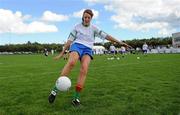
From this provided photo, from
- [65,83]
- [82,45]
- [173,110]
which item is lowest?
[173,110]

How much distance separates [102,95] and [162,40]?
157013mm

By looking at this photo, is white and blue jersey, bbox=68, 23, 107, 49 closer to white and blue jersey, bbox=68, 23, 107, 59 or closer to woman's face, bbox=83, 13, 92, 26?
white and blue jersey, bbox=68, 23, 107, 59

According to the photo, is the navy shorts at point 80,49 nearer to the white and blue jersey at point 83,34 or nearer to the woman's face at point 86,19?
the white and blue jersey at point 83,34

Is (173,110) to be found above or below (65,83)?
below

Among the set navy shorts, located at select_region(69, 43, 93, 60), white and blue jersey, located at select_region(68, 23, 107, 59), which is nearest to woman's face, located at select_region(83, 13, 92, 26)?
white and blue jersey, located at select_region(68, 23, 107, 59)

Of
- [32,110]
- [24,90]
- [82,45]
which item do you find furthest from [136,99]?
[24,90]

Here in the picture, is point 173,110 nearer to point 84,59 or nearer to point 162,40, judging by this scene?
point 84,59

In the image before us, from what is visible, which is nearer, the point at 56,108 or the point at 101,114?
the point at 101,114

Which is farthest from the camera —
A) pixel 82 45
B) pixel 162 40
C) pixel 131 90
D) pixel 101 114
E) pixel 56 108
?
pixel 162 40

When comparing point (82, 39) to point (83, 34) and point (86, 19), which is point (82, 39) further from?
point (86, 19)

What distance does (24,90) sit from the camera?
1216 cm

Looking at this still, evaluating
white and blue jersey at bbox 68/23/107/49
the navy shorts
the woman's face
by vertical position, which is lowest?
the navy shorts

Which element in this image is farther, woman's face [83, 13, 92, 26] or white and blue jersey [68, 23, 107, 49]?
white and blue jersey [68, 23, 107, 49]

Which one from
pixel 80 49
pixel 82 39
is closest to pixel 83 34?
pixel 82 39
